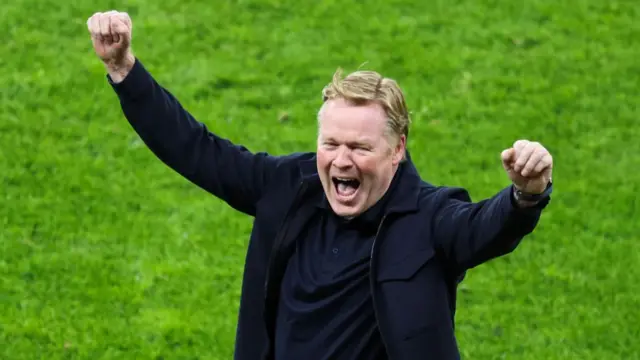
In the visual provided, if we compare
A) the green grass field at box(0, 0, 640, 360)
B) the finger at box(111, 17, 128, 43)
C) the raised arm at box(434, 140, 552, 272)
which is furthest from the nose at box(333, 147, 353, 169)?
the green grass field at box(0, 0, 640, 360)

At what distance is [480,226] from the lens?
4.55 m

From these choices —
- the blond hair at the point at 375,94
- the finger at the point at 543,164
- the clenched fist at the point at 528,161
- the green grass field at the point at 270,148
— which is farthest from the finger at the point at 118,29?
the green grass field at the point at 270,148

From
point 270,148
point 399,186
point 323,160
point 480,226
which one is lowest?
point 270,148

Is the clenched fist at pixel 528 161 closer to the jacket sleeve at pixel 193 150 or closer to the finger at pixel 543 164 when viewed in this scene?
the finger at pixel 543 164

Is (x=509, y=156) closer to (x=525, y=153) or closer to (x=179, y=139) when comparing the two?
(x=525, y=153)

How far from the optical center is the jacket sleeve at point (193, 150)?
5039 mm

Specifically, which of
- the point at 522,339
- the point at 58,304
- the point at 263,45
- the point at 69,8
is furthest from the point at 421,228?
the point at 69,8

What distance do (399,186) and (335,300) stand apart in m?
0.50

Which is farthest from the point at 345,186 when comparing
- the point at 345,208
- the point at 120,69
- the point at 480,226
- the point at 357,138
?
the point at 120,69

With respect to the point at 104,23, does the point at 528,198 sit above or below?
below

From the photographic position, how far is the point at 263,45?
11.8 metres

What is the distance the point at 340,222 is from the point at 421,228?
1.03 feet

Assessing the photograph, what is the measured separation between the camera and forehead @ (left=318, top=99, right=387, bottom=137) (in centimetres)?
481

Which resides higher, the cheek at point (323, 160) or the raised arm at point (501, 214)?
the cheek at point (323, 160)
